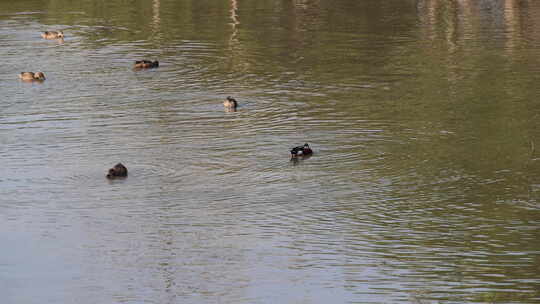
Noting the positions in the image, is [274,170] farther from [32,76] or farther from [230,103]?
[32,76]

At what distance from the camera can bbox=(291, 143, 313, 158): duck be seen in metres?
22.5

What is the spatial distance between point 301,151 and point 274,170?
35.8 inches

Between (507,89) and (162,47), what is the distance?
13889 mm

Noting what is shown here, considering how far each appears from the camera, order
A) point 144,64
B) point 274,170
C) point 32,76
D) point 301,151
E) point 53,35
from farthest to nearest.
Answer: point 53,35 → point 144,64 → point 32,76 → point 301,151 → point 274,170

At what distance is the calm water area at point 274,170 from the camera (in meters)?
16.5

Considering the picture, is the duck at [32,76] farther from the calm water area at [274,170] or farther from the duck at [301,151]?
the duck at [301,151]

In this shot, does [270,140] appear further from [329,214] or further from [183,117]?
[329,214]

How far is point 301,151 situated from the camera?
74.4 feet

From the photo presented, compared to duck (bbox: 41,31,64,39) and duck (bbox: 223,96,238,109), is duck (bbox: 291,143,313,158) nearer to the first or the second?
duck (bbox: 223,96,238,109)

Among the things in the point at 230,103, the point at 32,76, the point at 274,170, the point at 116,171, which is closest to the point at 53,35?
the point at 32,76

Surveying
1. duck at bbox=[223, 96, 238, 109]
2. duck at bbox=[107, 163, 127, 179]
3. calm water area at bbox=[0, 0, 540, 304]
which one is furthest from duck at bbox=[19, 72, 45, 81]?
duck at bbox=[107, 163, 127, 179]

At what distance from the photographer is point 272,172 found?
21938 millimetres

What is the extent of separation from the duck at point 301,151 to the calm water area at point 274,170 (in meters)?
0.31

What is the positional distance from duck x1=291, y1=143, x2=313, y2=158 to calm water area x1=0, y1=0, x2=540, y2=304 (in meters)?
0.31
